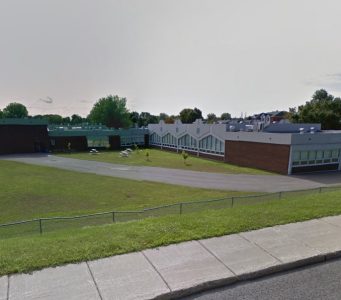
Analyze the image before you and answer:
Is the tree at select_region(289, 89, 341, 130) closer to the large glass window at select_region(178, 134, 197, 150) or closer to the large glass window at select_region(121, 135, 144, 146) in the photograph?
the large glass window at select_region(178, 134, 197, 150)

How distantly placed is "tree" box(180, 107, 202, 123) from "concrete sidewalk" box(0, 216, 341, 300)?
104285 millimetres

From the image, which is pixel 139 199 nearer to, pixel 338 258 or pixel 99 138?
pixel 338 258

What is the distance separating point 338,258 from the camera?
16.9ft

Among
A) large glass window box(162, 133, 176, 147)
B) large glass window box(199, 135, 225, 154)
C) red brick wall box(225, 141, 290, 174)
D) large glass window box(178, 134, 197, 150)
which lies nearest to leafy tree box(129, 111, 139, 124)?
large glass window box(162, 133, 176, 147)

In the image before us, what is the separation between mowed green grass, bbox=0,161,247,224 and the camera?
18656mm

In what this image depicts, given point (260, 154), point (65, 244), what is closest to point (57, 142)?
point (260, 154)

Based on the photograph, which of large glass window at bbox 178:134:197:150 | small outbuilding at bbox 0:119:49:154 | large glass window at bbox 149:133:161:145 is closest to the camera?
large glass window at bbox 178:134:197:150

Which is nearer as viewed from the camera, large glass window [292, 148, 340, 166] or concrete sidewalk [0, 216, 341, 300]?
concrete sidewalk [0, 216, 341, 300]

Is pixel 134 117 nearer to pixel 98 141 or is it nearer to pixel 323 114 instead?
pixel 98 141

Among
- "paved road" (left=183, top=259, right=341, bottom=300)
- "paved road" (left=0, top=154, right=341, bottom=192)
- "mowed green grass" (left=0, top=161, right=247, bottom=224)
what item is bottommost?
"paved road" (left=0, top=154, right=341, bottom=192)

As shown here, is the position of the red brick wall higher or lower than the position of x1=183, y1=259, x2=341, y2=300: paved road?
lower

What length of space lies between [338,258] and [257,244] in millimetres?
1371

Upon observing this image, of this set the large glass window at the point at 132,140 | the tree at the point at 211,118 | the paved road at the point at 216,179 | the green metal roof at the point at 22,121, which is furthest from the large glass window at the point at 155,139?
the tree at the point at 211,118

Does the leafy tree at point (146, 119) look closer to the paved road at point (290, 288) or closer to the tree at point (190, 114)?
the tree at point (190, 114)
